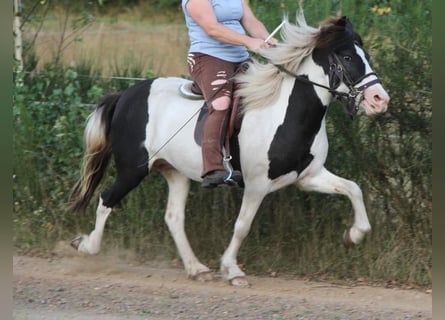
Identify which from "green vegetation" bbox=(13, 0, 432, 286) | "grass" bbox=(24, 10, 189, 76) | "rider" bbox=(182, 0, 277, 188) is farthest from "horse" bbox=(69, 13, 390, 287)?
"grass" bbox=(24, 10, 189, 76)

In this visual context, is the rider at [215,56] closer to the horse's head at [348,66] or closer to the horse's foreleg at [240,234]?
the horse's foreleg at [240,234]

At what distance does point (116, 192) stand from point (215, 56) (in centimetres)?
154

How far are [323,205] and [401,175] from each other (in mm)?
748

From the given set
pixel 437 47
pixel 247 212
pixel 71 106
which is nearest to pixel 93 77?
pixel 71 106

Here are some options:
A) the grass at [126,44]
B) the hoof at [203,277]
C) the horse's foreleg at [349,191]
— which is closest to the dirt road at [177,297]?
the hoof at [203,277]

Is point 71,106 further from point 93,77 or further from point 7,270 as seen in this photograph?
point 7,270

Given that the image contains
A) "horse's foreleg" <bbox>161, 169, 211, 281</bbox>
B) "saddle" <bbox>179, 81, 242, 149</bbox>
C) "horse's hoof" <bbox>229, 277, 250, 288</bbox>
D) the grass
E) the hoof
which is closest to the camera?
"saddle" <bbox>179, 81, 242, 149</bbox>

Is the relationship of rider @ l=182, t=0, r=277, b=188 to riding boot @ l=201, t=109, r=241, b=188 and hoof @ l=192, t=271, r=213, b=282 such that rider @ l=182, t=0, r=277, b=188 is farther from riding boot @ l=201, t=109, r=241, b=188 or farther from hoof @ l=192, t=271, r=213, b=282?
hoof @ l=192, t=271, r=213, b=282

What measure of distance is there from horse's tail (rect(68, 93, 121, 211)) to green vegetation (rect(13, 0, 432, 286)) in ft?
2.21

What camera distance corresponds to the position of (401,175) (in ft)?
26.5

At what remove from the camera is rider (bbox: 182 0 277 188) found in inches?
279

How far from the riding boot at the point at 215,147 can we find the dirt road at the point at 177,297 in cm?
97

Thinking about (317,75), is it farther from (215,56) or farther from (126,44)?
(126,44)

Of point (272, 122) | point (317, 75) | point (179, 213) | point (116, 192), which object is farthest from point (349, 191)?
point (116, 192)
